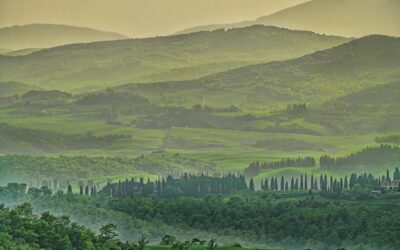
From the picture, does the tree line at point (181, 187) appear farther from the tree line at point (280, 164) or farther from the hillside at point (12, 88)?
the hillside at point (12, 88)

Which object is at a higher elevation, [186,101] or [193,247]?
[186,101]

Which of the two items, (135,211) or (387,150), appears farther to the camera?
(387,150)

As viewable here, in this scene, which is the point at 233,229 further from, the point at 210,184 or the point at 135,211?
the point at 210,184

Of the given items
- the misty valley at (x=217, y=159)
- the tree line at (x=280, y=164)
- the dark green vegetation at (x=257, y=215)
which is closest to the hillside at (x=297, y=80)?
the misty valley at (x=217, y=159)

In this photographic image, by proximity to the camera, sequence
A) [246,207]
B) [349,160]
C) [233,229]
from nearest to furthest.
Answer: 1. [233,229]
2. [246,207]
3. [349,160]

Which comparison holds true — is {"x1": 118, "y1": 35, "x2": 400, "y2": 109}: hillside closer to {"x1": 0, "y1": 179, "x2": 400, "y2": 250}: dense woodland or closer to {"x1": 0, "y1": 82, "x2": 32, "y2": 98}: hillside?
{"x1": 0, "y1": 82, "x2": 32, "y2": 98}: hillside

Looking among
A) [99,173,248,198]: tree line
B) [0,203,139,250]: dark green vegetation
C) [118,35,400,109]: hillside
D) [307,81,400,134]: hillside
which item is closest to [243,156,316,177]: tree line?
[99,173,248,198]: tree line

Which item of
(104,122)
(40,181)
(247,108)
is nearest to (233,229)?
(40,181)

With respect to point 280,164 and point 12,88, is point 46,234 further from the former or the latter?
point 12,88

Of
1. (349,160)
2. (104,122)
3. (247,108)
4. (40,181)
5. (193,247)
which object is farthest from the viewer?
(247,108)
